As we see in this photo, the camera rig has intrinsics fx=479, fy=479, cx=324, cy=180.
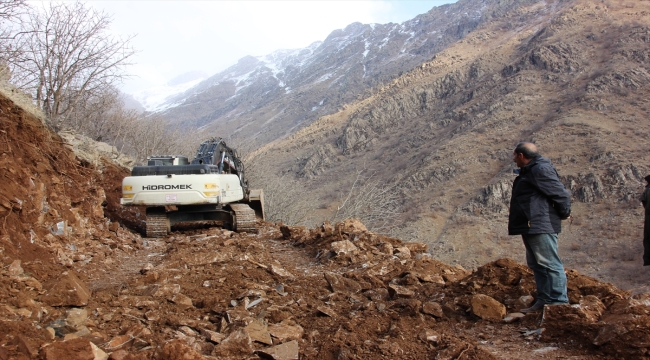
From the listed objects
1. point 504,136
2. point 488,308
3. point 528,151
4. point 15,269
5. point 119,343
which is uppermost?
point 504,136

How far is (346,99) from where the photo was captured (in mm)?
86250

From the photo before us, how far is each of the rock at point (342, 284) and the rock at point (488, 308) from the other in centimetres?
146

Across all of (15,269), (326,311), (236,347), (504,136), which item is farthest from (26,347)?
(504,136)

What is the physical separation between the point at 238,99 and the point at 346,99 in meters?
50.8

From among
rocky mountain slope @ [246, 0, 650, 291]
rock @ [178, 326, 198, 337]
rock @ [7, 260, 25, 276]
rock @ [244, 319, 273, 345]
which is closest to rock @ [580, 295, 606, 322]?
rock @ [244, 319, 273, 345]

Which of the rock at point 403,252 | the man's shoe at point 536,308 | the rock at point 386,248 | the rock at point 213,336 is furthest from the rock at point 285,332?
the rock at point 386,248

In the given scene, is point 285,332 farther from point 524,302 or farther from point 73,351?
point 524,302

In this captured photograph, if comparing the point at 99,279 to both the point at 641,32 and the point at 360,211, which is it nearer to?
the point at 360,211

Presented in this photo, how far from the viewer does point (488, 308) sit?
4152mm

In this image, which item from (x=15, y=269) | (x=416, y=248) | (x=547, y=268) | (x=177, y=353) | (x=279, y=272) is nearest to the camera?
(x=177, y=353)

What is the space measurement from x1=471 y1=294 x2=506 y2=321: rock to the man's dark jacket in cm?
64

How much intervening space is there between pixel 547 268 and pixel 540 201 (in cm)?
56

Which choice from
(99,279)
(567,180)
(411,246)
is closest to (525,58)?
(567,180)

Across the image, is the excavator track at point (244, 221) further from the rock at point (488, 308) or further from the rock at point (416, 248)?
the rock at point (488, 308)
